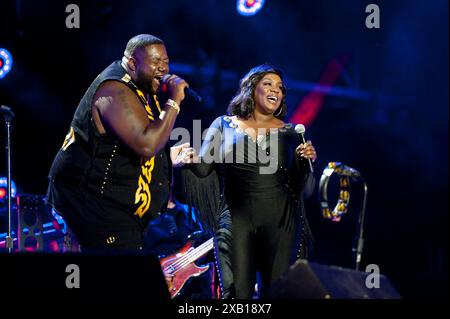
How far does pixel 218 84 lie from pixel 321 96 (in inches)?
65.7

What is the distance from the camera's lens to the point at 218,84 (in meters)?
7.79

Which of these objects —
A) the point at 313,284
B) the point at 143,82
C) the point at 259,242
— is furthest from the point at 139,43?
the point at 313,284

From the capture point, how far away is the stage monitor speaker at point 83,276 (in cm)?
211

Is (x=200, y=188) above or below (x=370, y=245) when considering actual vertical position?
above

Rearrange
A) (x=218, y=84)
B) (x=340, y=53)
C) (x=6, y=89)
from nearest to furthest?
(x=6, y=89) < (x=218, y=84) < (x=340, y=53)

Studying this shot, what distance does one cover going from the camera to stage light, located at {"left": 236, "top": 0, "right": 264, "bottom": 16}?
7273 mm

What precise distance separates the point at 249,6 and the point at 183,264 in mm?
3128

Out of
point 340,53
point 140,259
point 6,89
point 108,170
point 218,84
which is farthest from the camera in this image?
point 340,53

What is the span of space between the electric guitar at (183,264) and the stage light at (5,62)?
8.27 feet

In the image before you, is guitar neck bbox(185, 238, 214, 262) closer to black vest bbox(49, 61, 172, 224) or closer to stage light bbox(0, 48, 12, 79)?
stage light bbox(0, 48, 12, 79)

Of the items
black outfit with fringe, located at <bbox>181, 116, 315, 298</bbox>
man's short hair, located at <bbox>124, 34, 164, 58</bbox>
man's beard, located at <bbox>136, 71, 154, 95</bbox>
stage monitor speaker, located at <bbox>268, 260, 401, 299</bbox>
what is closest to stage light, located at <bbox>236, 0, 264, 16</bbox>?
black outfit with fringe, located at <bbox>181, 116, 315, 298</bbox>

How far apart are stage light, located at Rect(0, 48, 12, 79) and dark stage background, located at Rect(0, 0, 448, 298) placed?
267 millimetres
